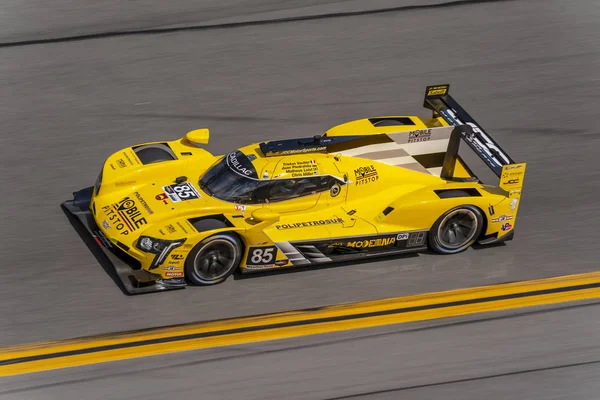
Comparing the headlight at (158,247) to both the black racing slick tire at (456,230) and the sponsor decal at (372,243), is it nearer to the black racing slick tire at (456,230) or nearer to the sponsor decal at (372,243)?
the sponsor decal at (372,243)

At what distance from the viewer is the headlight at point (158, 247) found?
11.6 m

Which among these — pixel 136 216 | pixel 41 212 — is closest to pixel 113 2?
pixel 41 212

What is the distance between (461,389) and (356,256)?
8.60ft

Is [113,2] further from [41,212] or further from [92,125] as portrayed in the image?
[41,212]

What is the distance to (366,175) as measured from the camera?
43.0ft

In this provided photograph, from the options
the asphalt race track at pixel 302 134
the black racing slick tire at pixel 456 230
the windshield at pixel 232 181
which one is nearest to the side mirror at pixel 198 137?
the windshield at pixel 232 181

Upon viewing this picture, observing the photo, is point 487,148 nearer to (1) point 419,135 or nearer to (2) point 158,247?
(1) point 419,135

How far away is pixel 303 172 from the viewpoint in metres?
12.7

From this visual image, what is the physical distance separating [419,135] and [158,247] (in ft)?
14.6

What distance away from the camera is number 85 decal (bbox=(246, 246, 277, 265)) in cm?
1212

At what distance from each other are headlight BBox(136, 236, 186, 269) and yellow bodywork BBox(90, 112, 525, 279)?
0.07m

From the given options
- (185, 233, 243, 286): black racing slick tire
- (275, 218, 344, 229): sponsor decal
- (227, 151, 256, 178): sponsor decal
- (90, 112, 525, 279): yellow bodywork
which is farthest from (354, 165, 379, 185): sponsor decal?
(185, 233, 243, 286): black racing slick tire

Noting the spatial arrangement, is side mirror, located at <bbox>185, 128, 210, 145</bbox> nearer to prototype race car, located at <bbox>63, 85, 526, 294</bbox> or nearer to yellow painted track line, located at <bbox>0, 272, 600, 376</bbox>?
prototype race car, located at <bbox>63, 85, 526, 294</bbox>

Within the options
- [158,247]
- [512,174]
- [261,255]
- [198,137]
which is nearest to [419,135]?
[512,174]
